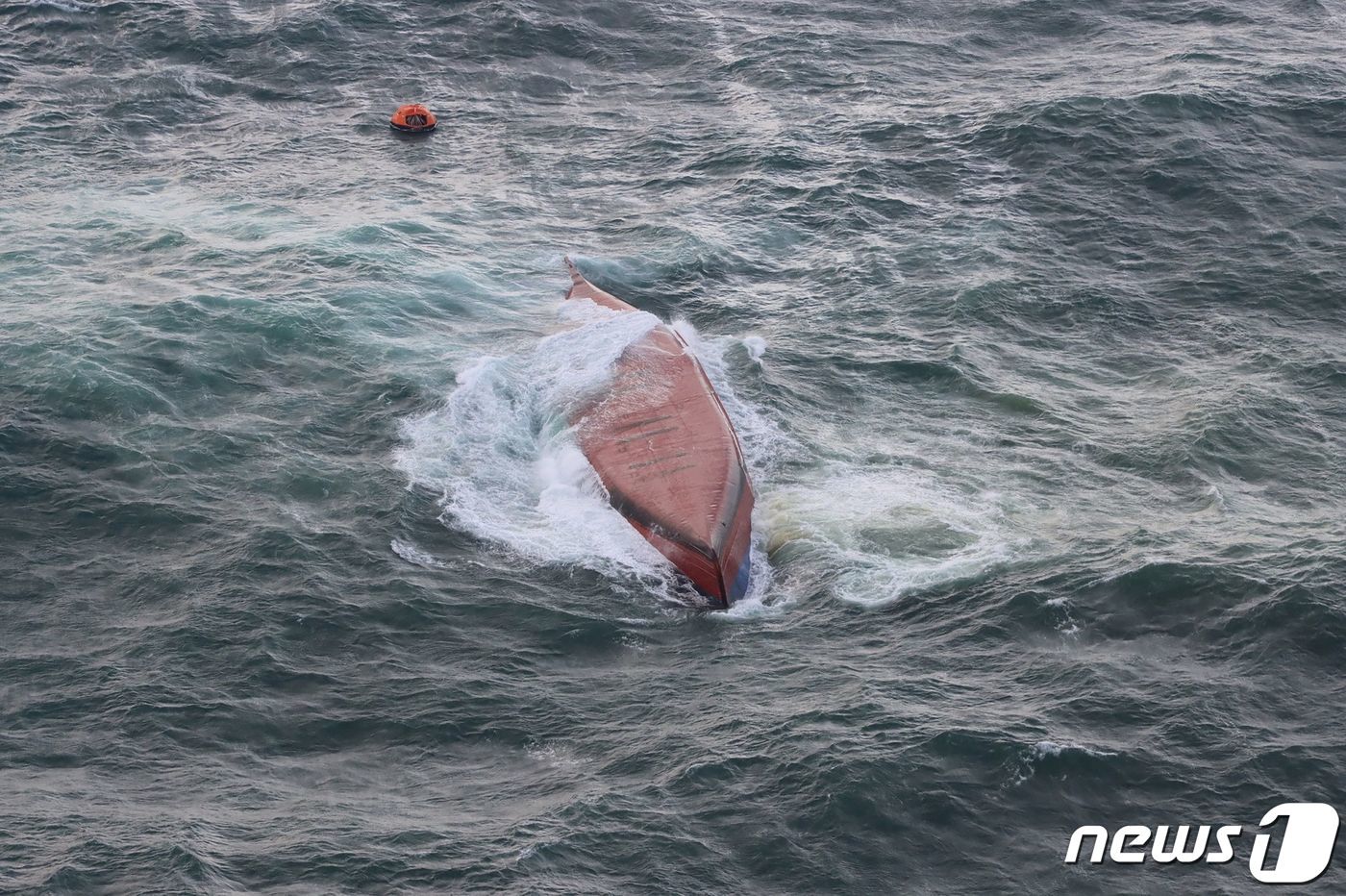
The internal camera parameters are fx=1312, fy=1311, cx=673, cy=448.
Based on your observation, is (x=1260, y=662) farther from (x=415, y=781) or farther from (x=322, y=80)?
(x=322, y=80)

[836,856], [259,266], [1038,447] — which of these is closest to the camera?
[836,856]

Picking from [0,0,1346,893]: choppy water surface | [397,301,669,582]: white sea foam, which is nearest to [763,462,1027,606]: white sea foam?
[0,0,1346,893]: choppy water surface

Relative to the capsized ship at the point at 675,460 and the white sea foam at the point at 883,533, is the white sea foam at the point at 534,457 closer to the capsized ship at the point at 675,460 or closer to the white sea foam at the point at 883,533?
the capsized ship at the point at 675,460

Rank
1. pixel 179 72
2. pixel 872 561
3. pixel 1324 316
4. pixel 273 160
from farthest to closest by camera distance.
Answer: pixel 179 72 → pixel 273 160 → pixel 1324 316 → pixel 872 561

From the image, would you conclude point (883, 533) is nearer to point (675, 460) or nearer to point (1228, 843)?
point (675, 460)

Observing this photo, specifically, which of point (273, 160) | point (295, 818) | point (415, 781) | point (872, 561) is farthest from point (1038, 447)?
point (273, 160)

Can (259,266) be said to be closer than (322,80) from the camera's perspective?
Yes

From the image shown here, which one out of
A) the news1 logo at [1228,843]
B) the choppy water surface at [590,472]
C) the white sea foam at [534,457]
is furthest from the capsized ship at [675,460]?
the news1 logo at [1228,843]
